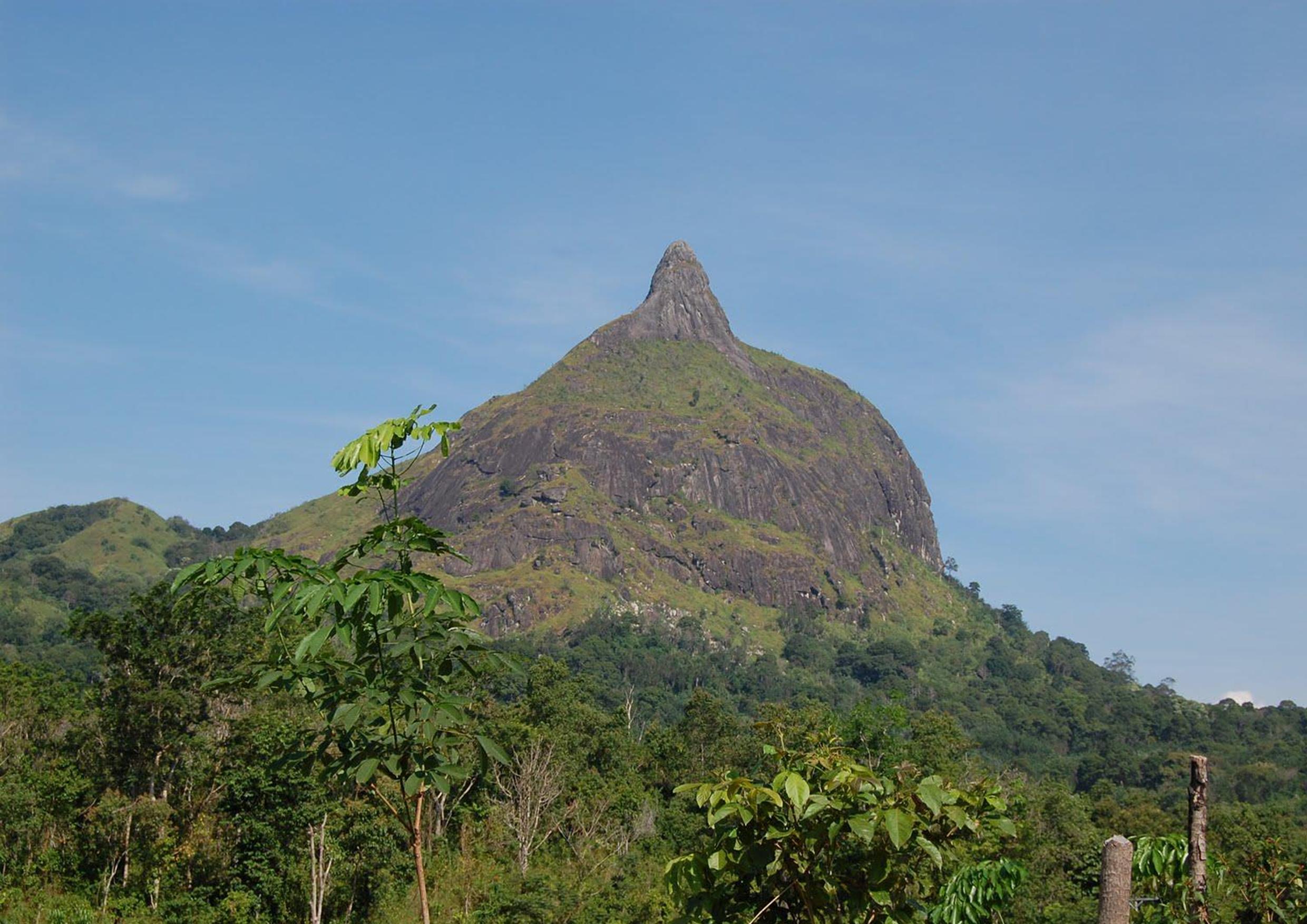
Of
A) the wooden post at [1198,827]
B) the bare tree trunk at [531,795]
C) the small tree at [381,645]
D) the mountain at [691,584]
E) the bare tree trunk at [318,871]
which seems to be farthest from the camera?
the mountain at [691,584]

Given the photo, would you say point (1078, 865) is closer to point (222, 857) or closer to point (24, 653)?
point (222, 857)

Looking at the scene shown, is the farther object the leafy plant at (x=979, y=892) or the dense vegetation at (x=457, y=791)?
the leafy plant at (x=979, y=892)

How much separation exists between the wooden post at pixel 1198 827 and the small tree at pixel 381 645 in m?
2.75

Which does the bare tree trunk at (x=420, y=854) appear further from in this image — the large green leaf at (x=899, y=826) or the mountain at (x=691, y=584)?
the mountain at (x=691, y=584)

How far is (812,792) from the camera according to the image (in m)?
4.50

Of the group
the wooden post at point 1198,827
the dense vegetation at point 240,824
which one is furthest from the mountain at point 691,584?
the wooden post at point 1198,827

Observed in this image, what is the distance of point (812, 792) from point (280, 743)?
30.1 m

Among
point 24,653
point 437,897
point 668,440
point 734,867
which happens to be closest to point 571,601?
point 668,440

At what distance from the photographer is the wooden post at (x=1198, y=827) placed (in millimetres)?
4871

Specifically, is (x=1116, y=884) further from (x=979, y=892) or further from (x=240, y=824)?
(x=240, y=824)

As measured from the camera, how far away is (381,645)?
4.26 m

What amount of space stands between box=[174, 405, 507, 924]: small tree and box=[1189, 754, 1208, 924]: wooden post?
2.75 m

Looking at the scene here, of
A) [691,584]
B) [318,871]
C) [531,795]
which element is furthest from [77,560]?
[318,871]

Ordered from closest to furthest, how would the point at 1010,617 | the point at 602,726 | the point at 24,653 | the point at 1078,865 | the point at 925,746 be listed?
the point at 1078,865
the point at 925,746
the point at 602,726
the point at 24,653
the point at 1010,617
